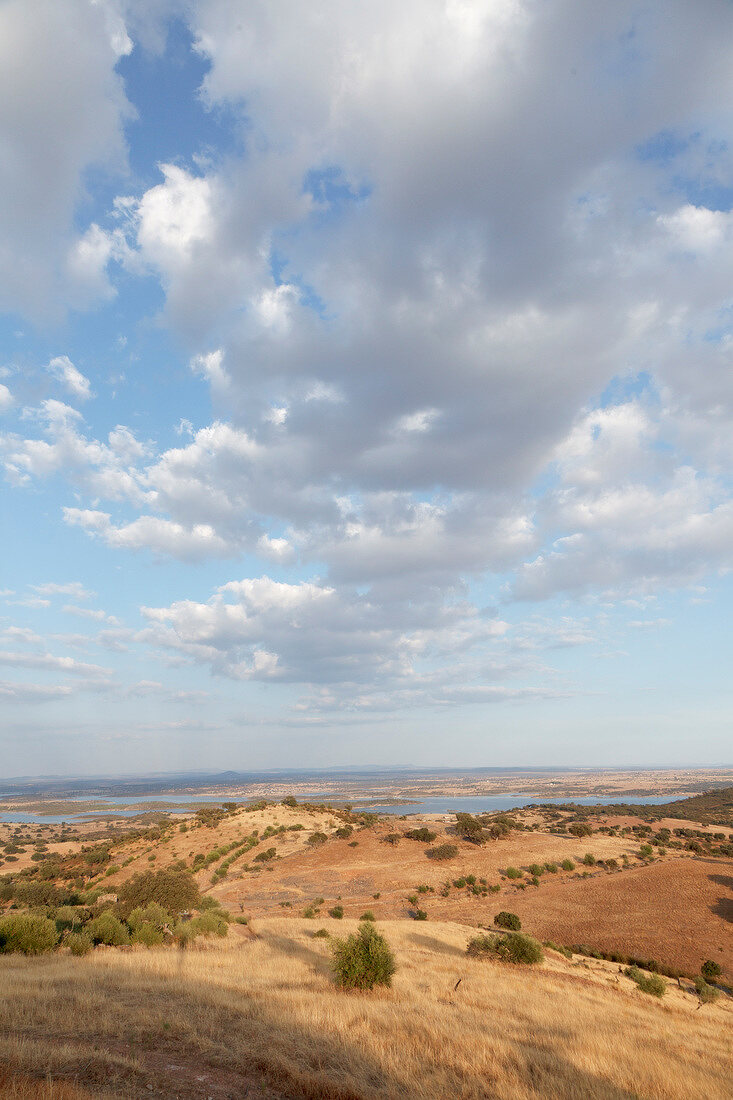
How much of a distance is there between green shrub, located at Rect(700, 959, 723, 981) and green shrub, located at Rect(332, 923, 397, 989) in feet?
54.2

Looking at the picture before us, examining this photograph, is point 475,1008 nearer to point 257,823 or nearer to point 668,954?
point 668,954

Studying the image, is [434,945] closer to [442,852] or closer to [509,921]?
[509,921]

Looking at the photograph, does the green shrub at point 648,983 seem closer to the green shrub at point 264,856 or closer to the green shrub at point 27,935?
the green shrub at point 27,935

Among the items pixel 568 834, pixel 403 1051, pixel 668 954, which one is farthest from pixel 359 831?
pixel 403 1051

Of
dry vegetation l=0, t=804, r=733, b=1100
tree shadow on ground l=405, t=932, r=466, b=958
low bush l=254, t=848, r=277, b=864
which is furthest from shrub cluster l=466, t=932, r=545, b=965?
low bush l=254, t=848, r=277, b=864

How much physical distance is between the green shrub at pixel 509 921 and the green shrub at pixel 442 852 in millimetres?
13379

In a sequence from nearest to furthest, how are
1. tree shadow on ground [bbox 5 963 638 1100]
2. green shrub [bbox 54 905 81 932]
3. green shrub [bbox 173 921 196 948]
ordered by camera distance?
tree shadow on ground [bbox 5 963 638 1100] → green shrub [bbox 173 921 196 948] → green shrub [bbox 54 905 81 932]

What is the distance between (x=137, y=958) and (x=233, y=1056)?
12.3 meters

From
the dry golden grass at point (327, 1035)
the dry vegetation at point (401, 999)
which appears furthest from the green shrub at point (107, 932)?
the dry golden grass at point (327, 1035)

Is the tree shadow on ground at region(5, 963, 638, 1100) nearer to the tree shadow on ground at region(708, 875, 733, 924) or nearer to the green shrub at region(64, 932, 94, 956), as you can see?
the green shrub at region(64, 932, 94, 956)

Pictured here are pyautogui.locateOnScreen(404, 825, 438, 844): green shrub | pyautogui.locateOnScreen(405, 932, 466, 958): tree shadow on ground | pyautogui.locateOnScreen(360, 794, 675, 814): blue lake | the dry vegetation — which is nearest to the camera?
the dry vegetation

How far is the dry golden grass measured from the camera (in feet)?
27.0

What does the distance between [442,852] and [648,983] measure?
87.7 feet

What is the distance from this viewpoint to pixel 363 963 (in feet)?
55.2
